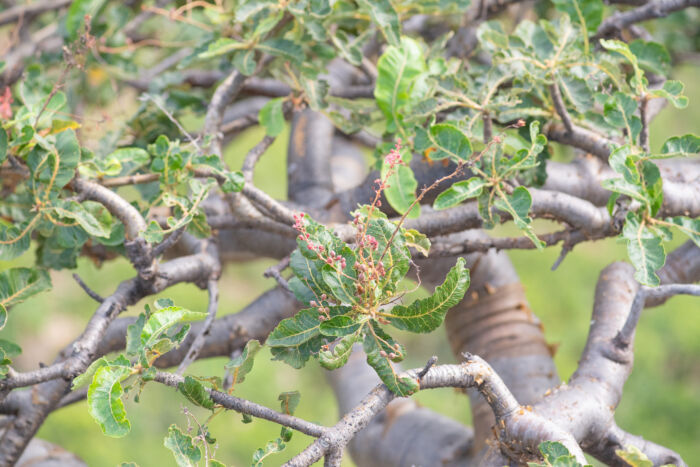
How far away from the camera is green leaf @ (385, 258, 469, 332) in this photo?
0.72 m

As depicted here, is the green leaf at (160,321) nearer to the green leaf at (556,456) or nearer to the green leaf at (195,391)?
the green leaf at (195,391)

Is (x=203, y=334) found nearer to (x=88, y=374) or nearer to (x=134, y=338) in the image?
(x=134, y=338)

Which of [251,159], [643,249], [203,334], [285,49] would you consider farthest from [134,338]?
[643,249]

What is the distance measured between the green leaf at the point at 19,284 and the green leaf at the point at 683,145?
2.97 ft

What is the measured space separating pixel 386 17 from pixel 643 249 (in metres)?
0.55

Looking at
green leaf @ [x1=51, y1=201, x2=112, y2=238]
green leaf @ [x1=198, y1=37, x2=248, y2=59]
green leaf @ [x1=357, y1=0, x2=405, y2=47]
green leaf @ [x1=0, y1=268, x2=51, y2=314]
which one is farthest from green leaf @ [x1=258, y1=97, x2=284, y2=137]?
green leaf @ [x1=0, y1=268, x2=51, y2=314]

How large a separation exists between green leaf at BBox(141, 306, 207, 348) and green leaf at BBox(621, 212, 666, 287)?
0.54 meters

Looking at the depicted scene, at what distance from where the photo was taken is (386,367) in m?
0.73

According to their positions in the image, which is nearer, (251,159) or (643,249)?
(643,249)

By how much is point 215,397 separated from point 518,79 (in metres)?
0.68

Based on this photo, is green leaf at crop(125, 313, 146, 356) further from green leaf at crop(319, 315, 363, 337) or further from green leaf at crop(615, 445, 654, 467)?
green leaf at crop(615, 445, 654, 467)

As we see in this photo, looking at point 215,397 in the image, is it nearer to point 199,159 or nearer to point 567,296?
point 199,159

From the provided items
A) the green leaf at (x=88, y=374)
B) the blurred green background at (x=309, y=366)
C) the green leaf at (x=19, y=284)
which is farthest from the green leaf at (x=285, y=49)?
the blurred green background at (x=309, y=366)

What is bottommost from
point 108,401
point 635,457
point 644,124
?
point 635,457
